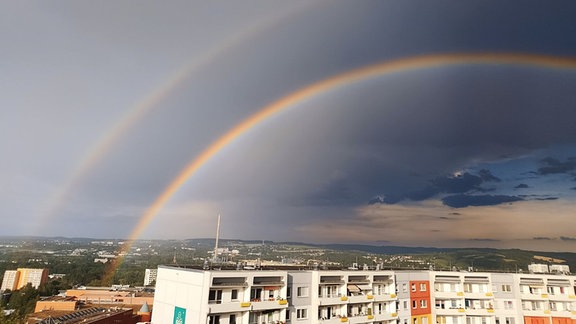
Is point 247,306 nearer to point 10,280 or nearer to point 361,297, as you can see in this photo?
point 361,297

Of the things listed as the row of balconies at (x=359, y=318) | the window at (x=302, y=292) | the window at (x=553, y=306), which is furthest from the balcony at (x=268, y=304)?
the window at (x=553, y=306)

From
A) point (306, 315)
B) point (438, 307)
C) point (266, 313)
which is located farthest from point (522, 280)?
point (266, 313)

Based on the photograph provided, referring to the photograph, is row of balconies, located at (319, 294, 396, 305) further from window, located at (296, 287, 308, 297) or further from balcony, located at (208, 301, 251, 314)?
balcony, located at (208, 301, 251, 314)

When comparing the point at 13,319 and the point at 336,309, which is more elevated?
the point at 336,309

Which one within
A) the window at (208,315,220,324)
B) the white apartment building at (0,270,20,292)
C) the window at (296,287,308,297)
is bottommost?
the white apartment building at (0,270,20,292)

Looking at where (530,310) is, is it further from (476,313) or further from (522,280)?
(476,313)

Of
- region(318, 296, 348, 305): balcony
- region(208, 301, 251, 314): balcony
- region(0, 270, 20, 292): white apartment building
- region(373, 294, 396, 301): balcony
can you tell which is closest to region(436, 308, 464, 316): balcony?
region(373, 294, 396, 301): balcony
